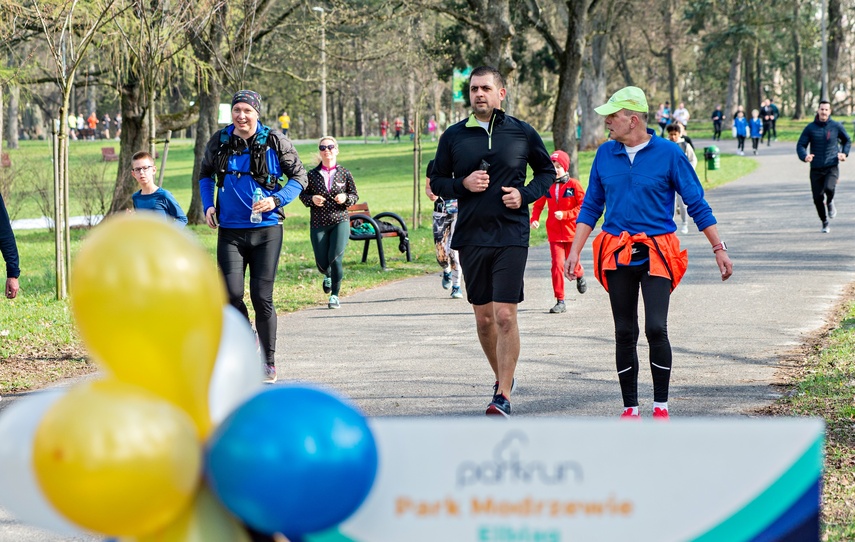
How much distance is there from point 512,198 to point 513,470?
422 centimetres

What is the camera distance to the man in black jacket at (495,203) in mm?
6426

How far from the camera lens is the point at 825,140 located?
54.2ft

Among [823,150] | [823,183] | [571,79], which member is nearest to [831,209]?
[823,183]

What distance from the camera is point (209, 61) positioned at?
21.6 metres

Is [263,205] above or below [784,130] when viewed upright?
below

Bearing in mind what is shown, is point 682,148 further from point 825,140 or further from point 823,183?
point 823,183

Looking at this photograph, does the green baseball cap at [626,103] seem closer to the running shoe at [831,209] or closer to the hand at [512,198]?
the hand at [512,198]

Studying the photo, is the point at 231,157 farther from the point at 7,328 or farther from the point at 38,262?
the point at 38,262

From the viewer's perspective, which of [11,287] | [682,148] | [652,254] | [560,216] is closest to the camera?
[652,254]

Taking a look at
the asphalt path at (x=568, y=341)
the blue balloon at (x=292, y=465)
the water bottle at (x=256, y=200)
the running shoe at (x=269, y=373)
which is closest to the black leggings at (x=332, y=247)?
the asphalt path at (x=568, y=341)

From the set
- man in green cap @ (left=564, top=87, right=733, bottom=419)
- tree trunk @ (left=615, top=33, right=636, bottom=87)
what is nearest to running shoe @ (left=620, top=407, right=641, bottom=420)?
man in green cap @ (left=564, top=87, right=733, bottom=419)

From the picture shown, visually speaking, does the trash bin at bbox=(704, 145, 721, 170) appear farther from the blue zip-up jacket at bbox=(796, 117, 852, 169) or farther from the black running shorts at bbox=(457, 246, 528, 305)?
the black running shorts at bbox=(457, 246, 528, 305)

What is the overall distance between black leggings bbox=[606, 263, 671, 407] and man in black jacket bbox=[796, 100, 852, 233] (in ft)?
35.5

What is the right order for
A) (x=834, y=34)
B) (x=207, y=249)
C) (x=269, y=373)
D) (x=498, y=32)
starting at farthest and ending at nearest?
(x=834, y=34)
(x=498, y=32)
(x=207, y=249)
(x=269, y=373)
